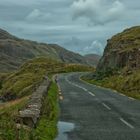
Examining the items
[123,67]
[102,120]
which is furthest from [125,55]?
[102,120]

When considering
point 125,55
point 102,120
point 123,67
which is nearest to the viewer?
point 102,120

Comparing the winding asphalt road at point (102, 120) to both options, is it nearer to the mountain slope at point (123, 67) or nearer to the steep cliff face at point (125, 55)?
the mountain slope at point (123, 67)

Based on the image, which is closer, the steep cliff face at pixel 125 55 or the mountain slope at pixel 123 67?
the mountain slope at pixel 123 67

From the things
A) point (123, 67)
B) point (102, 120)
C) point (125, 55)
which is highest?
point (125, 55)

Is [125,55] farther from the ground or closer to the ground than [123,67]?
farther from the ground

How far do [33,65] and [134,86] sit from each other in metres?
94.5

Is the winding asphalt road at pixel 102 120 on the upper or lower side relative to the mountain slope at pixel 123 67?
lower

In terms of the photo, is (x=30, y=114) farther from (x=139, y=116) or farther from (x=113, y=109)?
(x=113, y=109)

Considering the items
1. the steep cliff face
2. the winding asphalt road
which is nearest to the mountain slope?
the steep cliff face

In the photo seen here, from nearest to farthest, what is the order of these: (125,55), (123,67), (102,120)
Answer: (102,120), (125,55), (123,67)

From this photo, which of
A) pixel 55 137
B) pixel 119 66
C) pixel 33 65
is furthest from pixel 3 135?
pixel 33 65

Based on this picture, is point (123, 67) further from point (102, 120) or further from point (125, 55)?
point (102, 120)

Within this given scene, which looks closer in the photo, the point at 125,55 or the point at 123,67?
the point at 125,55

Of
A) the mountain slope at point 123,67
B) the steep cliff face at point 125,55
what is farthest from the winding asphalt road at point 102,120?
the steep cliff face at point 125,55
